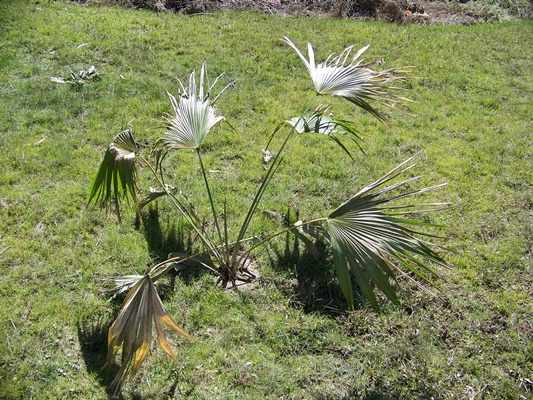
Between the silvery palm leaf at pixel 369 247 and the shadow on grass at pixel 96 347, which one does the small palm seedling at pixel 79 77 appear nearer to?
the shadow on grass at pixel 96 347

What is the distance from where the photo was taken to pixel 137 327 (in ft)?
9.06

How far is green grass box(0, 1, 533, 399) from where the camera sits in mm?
3289

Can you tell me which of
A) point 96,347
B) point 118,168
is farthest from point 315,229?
point 96,347

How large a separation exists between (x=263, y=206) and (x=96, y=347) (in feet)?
5.96

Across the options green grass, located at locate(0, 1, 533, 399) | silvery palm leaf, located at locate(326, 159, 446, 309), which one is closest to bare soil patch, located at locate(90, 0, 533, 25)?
green grass, located at locate(0, 1, 533, 399)

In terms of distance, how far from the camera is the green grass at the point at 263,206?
10.8 ft

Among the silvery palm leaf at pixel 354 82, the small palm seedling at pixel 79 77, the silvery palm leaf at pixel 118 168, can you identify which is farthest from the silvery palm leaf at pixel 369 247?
the small palm seedling at pixel 79 77

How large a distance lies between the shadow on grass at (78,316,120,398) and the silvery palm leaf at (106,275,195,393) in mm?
460

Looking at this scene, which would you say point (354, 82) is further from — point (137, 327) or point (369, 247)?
point (137, 327)

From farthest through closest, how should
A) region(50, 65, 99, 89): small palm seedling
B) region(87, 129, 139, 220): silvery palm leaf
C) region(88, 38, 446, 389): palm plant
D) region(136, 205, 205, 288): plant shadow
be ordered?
region(50, 65, 99, 89): small palm seedling → region(136, 205, 205, 288): plant shadow → region(87, 129, 139, 220): silvery palm leaf → region(88, 38, 446, 389): palm plant

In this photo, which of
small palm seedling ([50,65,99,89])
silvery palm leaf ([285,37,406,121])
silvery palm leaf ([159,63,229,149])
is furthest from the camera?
small palm seedling ([50,65,99,89])

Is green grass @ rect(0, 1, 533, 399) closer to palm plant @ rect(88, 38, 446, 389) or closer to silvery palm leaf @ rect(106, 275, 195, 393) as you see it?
palm plant @ rect(88, 38, 446, 389)

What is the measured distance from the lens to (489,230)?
14.5 ft

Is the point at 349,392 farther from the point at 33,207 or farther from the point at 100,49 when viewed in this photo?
the point at 100,49
